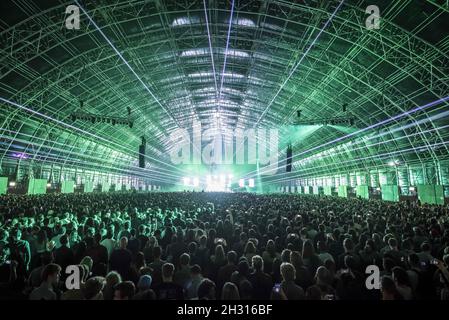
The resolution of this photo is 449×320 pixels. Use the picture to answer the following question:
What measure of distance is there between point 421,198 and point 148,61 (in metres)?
26.6

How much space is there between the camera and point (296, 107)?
1219 inches

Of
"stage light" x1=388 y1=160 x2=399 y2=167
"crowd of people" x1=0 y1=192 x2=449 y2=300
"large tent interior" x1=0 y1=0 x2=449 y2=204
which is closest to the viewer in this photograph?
"crowd of people" x1=0 y1=192 x2=449 y2=300

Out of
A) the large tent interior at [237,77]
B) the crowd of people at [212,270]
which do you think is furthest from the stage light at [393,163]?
the crowd of people at [212,270]

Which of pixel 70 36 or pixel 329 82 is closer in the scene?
pixel 70 36

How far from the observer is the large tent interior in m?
16.2

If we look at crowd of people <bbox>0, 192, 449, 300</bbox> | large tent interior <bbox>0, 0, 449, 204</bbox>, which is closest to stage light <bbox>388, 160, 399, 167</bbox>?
large tent interior <bbox>0, 0, 449, 204</bbox>

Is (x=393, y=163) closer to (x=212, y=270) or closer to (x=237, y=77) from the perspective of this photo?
(x=237, y=77)

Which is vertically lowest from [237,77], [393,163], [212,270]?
[212,270]

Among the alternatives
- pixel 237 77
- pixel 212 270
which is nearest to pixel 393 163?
pixel 237 77

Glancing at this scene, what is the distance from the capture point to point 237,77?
29109 mm

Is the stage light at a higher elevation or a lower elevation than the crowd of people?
higher

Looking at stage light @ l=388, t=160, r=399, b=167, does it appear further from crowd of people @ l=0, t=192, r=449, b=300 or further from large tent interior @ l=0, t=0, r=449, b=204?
crowd of people @ l=0, t=192, r=449, b=300

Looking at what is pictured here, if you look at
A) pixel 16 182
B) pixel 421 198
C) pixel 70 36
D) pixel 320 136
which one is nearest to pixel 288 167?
pixel 421 198
